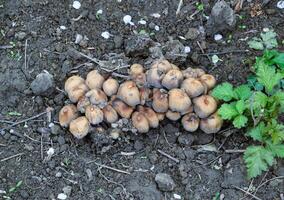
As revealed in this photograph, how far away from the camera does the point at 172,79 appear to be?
3787 millimetres

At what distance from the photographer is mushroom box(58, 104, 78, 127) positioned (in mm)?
3840

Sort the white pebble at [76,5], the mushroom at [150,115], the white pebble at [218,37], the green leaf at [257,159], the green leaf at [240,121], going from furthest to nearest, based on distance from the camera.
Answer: the white pebble at [76,5]
the white pebble at [218,37]
the mushroom at [150,115]
the green leaf at [240,121]
the green leaf at [257,159]

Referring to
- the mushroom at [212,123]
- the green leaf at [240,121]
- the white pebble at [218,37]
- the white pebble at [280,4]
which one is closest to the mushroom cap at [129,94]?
the mushroom at [212,123]

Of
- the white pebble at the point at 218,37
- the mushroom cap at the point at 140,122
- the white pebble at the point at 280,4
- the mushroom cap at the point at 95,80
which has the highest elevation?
the white pebble at the point at 280,4

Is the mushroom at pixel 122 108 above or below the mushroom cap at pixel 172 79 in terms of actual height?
below

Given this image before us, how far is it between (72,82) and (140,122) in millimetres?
536

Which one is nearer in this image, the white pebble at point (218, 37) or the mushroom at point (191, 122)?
the mushroom at point (191, 122)

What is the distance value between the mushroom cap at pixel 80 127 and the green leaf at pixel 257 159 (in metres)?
1.02

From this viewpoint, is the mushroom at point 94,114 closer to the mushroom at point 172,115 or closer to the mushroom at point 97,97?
the mushroom at point 97,97

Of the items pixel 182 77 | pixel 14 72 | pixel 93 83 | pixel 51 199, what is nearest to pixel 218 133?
pixel 182 77

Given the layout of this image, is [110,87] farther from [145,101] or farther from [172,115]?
[172,115]

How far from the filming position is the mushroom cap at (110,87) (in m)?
3.85

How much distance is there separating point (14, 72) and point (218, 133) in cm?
148

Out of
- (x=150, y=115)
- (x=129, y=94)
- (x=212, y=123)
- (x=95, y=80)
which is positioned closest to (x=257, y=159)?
(x=212, y=123)
